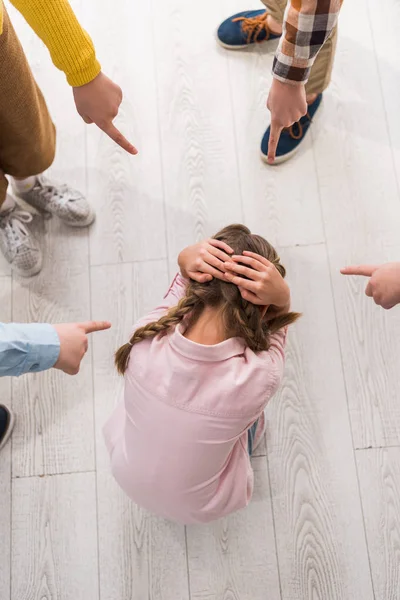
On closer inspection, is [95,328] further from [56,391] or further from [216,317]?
[56,391]

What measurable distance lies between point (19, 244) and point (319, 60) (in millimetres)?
927

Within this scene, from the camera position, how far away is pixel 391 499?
4.58 ft

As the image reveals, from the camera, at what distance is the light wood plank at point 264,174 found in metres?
1.62

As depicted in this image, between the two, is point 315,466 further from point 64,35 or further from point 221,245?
point 64,35

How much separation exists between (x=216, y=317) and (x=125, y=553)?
0.71m

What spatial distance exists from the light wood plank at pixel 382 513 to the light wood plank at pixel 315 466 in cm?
2

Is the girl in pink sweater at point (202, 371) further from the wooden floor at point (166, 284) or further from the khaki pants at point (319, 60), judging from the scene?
the khaki pants at point (319, 60)

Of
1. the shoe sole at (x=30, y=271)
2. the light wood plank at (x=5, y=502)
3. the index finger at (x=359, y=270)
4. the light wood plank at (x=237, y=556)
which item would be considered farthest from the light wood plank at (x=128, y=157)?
the light wood plank at (x=237, y=556)

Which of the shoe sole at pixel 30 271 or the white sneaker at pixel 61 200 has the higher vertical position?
the white sneaker at pixel 61 200

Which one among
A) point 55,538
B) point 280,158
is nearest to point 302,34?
point 280,158

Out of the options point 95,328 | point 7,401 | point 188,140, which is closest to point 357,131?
point 188,140

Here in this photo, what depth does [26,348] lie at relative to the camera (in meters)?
1.02

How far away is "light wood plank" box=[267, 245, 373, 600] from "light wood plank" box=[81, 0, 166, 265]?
448 mm

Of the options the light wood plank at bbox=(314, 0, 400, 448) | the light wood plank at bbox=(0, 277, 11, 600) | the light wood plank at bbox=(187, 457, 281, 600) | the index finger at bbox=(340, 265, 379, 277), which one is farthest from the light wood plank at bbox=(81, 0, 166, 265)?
the light wood plank at bbox=(187, 457, 281, 600)
